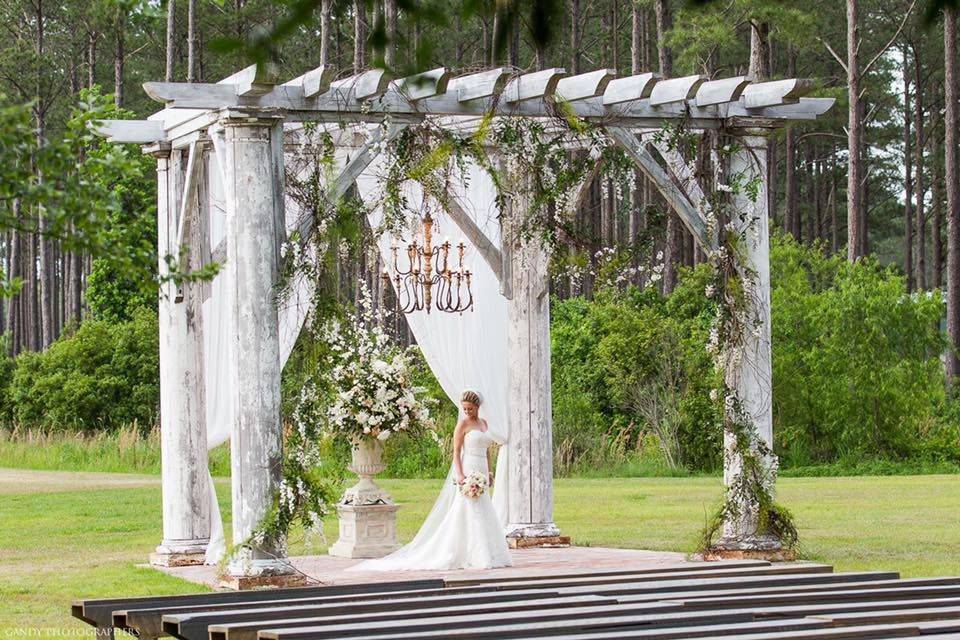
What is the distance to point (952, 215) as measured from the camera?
2705 cm

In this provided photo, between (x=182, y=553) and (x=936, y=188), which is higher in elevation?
(x=936, y=188)

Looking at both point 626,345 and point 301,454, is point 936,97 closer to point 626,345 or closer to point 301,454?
point 626,345

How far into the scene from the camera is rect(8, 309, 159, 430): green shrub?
2861 centimetres

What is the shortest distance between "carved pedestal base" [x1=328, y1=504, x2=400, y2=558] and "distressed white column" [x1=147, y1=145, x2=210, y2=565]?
1.05 m

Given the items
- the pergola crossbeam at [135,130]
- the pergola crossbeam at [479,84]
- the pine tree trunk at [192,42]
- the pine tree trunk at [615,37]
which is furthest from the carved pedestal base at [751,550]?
the pine tree trunk at [615,37]

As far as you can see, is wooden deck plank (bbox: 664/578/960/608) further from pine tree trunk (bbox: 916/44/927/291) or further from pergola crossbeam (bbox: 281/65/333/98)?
pine tree trunk (bbox: 916/44/927/291)

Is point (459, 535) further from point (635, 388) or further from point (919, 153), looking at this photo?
point (919, 153)

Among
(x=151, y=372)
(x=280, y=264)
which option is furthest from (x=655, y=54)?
(x=280, y=264)

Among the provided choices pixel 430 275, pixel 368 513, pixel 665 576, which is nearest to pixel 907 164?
pixel 430 275

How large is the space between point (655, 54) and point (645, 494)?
2223 centimetres

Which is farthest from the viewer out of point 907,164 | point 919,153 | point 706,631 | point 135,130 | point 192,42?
point 907,164

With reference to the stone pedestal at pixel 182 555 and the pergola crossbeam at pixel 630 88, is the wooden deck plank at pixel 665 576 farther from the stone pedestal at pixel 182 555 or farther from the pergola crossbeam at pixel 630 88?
the stone pedestal at pixel 182 555

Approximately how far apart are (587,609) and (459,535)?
5.56m

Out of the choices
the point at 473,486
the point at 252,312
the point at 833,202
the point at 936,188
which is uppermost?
the point at 833,202
